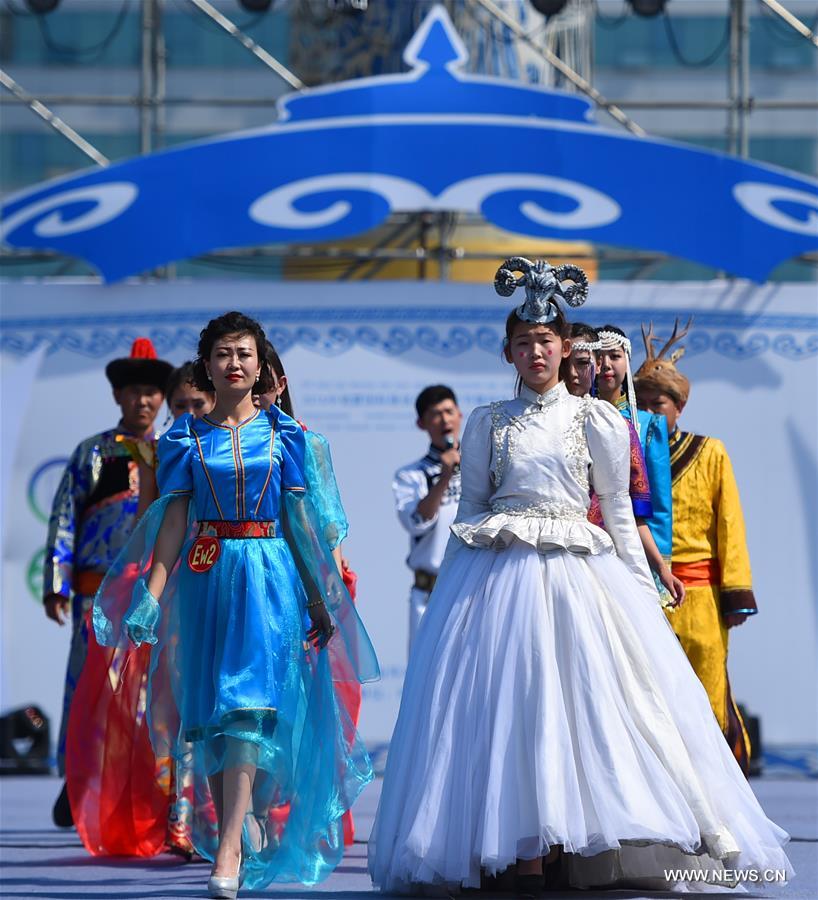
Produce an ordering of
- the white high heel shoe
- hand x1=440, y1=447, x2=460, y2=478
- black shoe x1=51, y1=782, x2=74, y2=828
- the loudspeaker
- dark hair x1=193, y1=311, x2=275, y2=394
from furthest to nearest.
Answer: the loudspeaker
hand x1=440, y1=447, x2=460, y2=478
black shoe x1=51, y1=782, x2=74, y2=828
dark hair x1=193, y1=311, x2=275, y2=394
the white high heel shoe

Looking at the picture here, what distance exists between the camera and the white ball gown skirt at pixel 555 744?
4.42 metres

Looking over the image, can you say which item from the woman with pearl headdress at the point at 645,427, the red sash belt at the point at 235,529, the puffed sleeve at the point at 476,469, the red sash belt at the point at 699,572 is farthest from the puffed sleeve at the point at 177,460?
the red sash belt at the point at 699,572

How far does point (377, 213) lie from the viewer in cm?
884

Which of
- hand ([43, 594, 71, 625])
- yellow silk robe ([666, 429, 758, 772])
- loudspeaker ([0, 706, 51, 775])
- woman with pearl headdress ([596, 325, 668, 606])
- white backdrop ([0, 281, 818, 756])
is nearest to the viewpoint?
woman with pearl headdress ([596, 325, 668, 606])

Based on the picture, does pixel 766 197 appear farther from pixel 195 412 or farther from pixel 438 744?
pixel 438 744

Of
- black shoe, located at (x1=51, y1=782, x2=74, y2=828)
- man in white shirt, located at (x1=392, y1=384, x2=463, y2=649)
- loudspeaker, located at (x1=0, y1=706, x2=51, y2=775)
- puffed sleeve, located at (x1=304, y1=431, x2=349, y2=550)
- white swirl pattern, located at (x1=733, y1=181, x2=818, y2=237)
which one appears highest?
white swirl pattern, located at (x1=733, y1=181, x2=818, y2=237)

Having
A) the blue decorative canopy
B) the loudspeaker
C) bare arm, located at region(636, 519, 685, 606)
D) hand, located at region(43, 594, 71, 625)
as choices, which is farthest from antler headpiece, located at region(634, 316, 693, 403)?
the loudspeaker

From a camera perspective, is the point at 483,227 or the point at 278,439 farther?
the point at 483,227

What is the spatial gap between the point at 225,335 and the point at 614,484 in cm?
102

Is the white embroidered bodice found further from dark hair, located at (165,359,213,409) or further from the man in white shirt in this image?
the man in white shirt

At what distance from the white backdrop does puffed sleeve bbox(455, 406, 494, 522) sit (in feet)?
12.9

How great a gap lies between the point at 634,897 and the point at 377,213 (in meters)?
4.76

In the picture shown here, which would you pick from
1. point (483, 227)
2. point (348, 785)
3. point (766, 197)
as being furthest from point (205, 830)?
point (483, 227)

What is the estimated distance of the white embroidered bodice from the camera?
4750 mm
